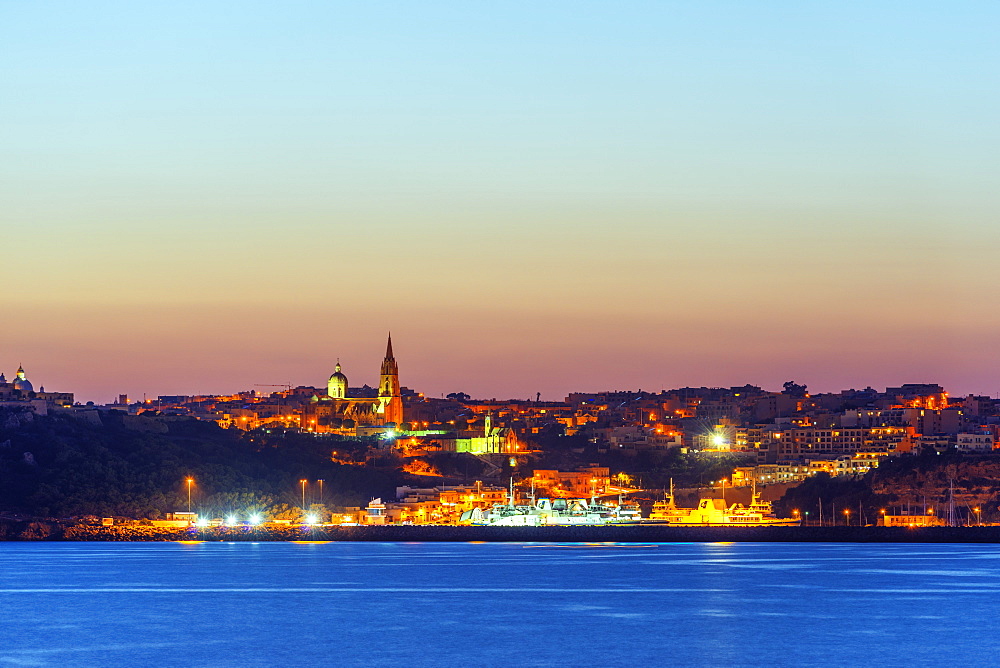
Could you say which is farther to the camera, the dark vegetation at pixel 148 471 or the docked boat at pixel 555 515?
the dark vegetation at pixel 148 471

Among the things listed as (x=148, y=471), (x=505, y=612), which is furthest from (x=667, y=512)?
(x=505, y=612)

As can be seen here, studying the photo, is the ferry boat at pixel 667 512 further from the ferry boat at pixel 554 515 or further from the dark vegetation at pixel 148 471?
the dark vegetation at pixel 148 471

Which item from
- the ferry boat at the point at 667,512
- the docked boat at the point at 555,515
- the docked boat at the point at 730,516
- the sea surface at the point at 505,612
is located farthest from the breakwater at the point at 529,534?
the sea surface at the point at 505,612

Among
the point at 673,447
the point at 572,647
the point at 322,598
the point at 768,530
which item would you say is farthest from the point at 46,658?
the point at 673,447

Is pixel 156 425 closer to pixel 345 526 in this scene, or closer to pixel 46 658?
pixel 345 526

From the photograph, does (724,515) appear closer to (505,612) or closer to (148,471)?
(148,471)

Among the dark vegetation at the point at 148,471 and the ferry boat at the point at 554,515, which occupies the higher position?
the dark vegetation at the point at 148,471
